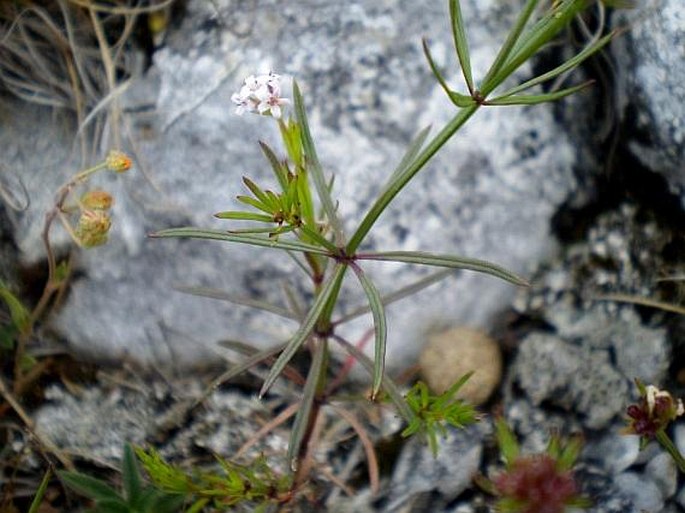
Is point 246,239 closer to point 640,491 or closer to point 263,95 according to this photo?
point 263,95

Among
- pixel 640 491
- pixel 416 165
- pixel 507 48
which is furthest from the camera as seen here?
pixel 640 491

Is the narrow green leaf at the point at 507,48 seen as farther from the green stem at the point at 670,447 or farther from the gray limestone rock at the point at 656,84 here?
the green stem at the point at 670,447

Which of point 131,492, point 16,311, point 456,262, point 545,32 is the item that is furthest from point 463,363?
point 16,311

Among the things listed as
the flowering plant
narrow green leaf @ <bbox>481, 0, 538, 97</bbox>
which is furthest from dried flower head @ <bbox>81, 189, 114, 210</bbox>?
the flowering plant

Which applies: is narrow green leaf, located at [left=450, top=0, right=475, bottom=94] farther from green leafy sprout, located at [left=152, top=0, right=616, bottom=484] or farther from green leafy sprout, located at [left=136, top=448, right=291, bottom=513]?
green leafy sprout, located at [left=136, top=448, right=291, bottom=513]

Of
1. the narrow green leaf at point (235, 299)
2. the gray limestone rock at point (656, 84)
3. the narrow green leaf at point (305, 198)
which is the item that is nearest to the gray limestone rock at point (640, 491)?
the gray limestone rock at point (656, 84)
